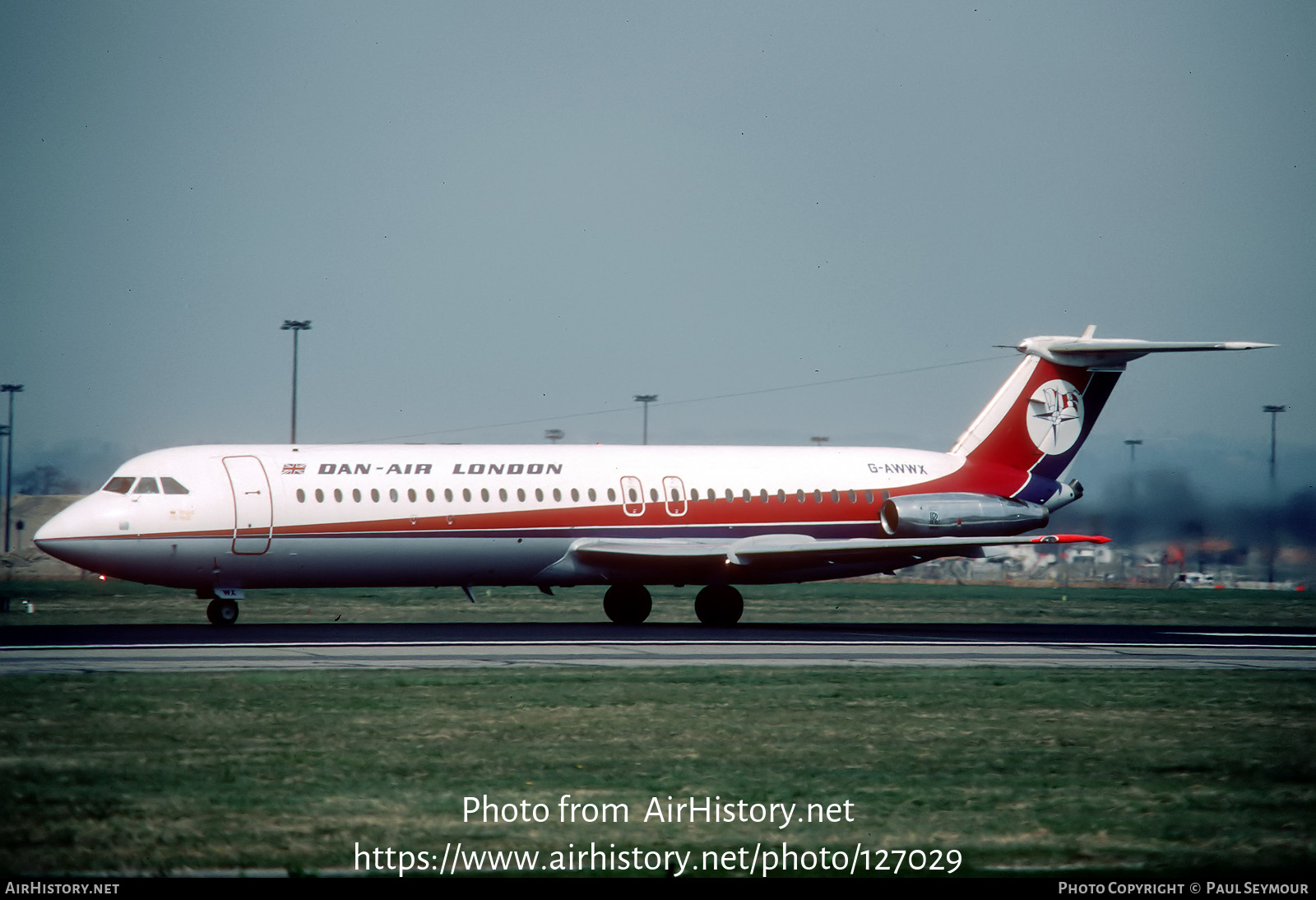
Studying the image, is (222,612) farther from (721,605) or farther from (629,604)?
(721,605)

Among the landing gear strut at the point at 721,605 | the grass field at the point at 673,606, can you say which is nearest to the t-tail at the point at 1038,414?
the grass field at the point at 673,606

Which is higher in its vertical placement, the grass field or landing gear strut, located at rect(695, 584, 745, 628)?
landing gear strut, located at rect(695, 584, 745, 628)

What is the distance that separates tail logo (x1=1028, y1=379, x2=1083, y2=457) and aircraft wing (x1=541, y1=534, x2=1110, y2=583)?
479 cm

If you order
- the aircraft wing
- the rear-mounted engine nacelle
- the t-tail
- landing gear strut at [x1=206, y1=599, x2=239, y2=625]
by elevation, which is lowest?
landing gear strut at [x1=206, y1=599, x2=239, y2=625]

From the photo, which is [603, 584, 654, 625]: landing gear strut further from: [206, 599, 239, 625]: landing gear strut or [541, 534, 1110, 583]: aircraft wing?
[206, 599, 239, 625]: landing gear strut

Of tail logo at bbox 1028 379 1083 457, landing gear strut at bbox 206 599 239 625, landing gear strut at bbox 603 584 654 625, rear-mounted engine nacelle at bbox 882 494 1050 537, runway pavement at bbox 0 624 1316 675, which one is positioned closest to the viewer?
runway pavement at bbox 0 624 1316 675

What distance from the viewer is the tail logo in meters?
37.1

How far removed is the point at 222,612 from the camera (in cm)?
3008

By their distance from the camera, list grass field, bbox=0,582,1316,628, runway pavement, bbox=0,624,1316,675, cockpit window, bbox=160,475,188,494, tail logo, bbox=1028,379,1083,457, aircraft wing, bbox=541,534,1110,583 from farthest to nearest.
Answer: grass field, bbox=0,582,1316,628, tail logo, bbox=1028,379,1083,457, aircraft wing, bbox=541,534,1110,583, cockpit window, bbox=160,475,188,494, runway pavement, bbox=0,624,1316,675

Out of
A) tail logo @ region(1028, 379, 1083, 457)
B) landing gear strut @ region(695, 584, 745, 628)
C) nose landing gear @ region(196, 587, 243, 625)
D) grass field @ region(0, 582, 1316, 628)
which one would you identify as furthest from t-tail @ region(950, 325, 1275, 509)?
nose landing gear @ region(196, 587, 243, 625)

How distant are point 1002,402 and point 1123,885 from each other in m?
29.3

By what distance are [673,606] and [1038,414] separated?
13.3 meters

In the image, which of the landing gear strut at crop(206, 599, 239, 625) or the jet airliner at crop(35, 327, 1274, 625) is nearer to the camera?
the jet airliner at crop(35, 327, 1274, 625)

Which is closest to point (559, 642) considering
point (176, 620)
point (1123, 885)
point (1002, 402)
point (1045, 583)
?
point (176, 620)
